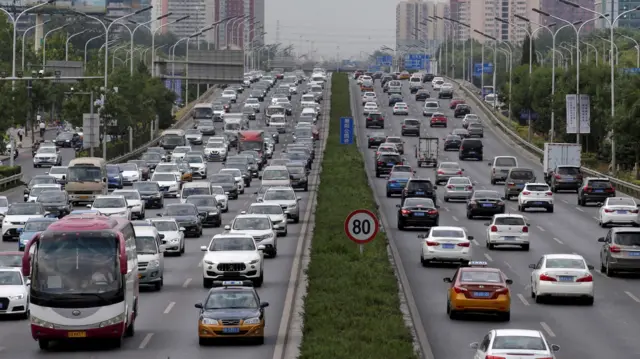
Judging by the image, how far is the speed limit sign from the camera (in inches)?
1207

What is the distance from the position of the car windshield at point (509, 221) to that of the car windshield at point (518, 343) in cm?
2779

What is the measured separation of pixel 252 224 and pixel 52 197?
740 inches

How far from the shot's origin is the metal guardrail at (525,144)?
7931cm

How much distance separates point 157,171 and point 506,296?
164ft

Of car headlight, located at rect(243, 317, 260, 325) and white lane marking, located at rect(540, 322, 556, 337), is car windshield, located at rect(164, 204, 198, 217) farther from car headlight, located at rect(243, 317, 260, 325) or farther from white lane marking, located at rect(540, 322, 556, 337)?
car headlight, located at rect(243, 317, 260, 325)

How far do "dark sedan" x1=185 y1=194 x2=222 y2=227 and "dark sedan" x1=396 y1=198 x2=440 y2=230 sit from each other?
752 centimetres

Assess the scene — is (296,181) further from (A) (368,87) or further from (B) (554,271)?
(A) (368,87)

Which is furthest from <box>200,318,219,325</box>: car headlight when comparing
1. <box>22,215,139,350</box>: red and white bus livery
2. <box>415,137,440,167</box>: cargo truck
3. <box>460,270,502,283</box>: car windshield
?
<box>415,137,440,167</box>: cargo truck

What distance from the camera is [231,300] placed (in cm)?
2950

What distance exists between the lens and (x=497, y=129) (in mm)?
134875

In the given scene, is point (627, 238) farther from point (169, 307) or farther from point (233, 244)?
point (169, 307)

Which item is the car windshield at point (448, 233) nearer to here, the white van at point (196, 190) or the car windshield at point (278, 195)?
the car windshield at point (278, 195)

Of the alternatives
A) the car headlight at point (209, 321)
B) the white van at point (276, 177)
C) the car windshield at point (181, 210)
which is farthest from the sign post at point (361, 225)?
the white van at point (276, 177)

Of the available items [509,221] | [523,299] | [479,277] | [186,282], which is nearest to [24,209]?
[186,282]
